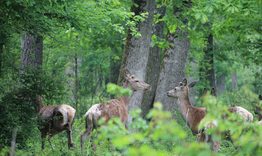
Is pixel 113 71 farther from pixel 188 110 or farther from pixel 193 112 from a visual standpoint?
pixel 193 112

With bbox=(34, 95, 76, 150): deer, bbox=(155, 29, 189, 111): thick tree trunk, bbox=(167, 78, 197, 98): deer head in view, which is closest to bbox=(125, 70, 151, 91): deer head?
bbox=(167, 78, 197, 98): deer head

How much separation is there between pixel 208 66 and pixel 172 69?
17.0 ft

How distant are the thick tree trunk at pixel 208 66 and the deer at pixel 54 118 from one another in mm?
12353

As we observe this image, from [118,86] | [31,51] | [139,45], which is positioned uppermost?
[139,45]

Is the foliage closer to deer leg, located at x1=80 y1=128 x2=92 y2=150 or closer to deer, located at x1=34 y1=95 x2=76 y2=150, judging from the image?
deer, located at x1=34 y1=95 x2=76 y2=150

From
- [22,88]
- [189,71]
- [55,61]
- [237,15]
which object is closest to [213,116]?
[22,88]

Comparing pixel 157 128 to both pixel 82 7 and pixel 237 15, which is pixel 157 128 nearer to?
pixel 82 7

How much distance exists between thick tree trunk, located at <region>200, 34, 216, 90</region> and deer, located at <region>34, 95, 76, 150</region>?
12.4 metres

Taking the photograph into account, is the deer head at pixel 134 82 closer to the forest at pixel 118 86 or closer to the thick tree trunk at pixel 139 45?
the forest at pixel 118 86

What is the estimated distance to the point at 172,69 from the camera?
73.9 ft

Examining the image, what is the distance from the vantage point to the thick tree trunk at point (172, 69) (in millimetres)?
22453

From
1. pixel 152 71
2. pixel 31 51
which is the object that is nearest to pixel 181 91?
pixel 31 51

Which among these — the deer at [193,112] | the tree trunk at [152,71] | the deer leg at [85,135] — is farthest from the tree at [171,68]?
the deer leg at [85,135]

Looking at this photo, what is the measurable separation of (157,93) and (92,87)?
5.63 m
